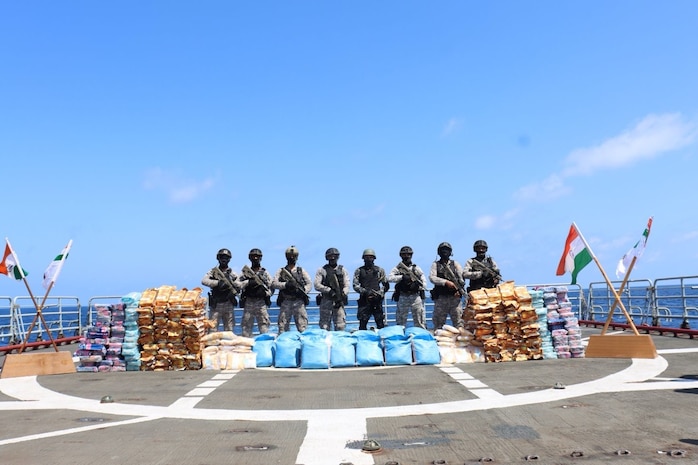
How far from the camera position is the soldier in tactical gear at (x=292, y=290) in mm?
14438

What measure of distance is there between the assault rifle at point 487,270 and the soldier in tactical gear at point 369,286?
2341 millimetres

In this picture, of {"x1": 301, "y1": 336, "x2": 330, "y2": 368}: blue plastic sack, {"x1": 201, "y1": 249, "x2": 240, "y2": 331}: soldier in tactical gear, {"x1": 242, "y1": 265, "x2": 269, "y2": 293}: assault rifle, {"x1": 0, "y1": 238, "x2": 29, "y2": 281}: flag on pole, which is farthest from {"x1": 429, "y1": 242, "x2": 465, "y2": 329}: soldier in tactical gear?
{"x1": 0, "y1": 238, "x2": 29, "y2": 281}: flag on pole

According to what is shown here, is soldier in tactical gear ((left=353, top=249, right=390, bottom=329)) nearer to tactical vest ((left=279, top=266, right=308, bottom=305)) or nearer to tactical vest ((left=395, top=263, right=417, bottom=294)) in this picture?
tactical vest ((left=395, top=263, right=417, bottom=294))

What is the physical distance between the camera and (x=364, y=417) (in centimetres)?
655

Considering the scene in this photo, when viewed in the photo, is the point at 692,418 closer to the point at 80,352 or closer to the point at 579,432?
the point at 579,432

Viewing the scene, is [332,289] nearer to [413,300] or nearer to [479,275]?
[413,300]

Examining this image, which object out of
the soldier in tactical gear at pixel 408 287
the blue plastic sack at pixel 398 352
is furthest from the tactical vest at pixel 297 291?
the blue plastic sack at pixel 398 352

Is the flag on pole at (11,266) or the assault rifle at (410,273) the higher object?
the flag on pole at (11,266)

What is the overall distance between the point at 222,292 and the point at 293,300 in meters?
1.74

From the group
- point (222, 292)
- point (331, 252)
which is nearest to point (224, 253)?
point (222, 292)

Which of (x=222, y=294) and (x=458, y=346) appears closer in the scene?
(x=458, y=346)

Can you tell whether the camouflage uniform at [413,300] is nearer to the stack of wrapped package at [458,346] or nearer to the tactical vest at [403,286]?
the tactical vest at [403,286]

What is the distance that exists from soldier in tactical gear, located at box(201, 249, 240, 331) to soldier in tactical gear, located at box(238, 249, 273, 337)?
9.4 inches

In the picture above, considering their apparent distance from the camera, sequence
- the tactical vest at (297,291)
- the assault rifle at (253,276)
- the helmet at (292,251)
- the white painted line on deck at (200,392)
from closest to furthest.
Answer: the white painted line on deck at (200,392) < the assault rifle at (253,276) < the tactical vest at (297,291) < the helmet at (292,251)
